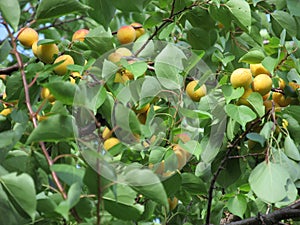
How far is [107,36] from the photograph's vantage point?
1274mm

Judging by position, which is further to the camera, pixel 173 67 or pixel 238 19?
pixel 238 19

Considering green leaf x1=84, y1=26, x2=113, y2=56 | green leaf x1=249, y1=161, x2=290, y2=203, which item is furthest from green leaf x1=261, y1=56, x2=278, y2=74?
green leaf x1=84, y1=26, x2=113, y2=56

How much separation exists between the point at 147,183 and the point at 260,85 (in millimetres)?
503

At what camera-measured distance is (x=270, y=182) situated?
118cm

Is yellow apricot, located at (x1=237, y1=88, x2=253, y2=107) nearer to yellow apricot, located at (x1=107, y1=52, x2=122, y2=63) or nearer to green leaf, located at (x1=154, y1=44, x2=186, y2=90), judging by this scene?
green leaf, located at (x1=154, y1=44, x2=186, y2=90)

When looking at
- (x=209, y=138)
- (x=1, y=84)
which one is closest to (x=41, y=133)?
(x=209, y=138)

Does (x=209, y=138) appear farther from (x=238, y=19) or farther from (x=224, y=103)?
(x=238, y=19)

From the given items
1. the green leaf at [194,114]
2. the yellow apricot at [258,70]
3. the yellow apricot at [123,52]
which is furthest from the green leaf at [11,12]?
the yellow apricot at [258,70]

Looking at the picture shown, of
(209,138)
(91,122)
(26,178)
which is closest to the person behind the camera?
(26,178)

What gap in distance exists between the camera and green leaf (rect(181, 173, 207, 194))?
126 cm

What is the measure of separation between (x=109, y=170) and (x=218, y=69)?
2.26 feet

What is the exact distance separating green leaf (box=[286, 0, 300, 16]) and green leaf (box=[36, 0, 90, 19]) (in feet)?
1.86

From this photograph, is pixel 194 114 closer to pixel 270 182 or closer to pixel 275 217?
pixel 270 182

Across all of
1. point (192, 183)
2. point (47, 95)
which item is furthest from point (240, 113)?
point (47, 95)
